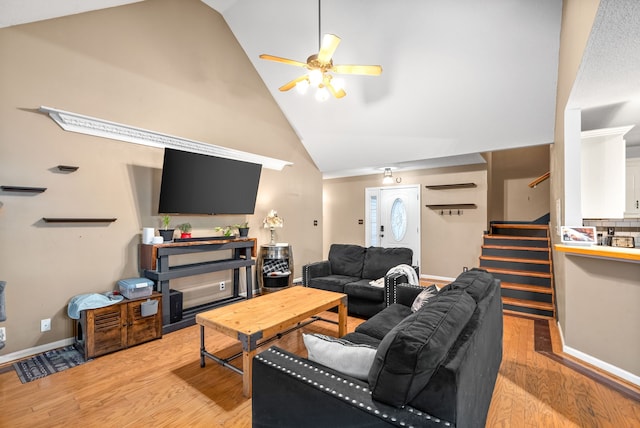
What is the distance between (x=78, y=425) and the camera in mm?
1942

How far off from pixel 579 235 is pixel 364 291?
2202 millimetres

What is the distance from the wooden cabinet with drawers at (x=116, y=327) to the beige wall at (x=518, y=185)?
6.11 m

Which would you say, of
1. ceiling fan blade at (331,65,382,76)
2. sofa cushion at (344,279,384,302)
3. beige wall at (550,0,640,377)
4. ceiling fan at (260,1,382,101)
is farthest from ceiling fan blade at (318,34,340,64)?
sofa cushion at (344,279,384,302)

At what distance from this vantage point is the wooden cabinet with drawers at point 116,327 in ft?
9.16

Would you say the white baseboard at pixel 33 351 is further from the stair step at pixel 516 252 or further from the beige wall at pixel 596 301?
the stair step at pixel 516 252

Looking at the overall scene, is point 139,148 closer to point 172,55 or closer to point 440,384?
point 172,55

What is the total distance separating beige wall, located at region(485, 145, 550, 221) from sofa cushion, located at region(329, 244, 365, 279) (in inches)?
131

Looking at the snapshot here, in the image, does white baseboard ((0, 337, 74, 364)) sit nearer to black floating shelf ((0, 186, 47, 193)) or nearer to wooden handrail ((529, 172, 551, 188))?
black floating shelf ((0, 186, 47, 193))

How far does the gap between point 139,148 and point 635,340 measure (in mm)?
5195

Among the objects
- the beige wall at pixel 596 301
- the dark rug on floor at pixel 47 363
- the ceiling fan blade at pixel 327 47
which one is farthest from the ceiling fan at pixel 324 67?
the dark rug on floor at pixel 47 363

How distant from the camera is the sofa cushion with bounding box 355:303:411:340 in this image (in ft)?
7.91

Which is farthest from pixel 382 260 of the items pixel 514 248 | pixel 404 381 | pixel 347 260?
pixel 404 381

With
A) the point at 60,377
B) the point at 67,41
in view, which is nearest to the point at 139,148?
the point at 67,41

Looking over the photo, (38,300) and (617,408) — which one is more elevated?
(38,300)
